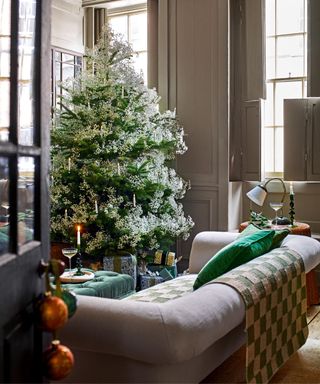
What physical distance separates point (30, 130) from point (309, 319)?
3.50 metres

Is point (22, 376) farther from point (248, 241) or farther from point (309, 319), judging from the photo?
point (309, 319)

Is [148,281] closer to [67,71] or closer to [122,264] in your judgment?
[122,264]

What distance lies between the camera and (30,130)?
1.50m

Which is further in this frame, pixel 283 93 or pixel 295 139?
pixel 283 93

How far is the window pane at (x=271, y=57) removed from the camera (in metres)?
5.84

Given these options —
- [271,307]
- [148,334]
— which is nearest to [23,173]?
[148,334]

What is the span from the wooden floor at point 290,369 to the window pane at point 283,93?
2761 millimetres

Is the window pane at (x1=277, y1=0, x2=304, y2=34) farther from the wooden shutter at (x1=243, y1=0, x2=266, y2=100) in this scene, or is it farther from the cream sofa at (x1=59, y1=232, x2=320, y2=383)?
the cream sofa at (x1=59, y1=232, x2=320, y2=383)

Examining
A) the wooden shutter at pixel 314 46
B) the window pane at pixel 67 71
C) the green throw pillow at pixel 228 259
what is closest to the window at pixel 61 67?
the window pane at pixel 67 71

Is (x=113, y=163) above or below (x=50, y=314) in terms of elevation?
above

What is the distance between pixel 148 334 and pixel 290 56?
431 cm

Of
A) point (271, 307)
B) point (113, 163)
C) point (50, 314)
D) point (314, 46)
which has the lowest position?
point (271, 307)

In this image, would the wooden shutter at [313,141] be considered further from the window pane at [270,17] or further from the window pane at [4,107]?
the window pane at [4,107]

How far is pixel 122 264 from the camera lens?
16.2 ft
